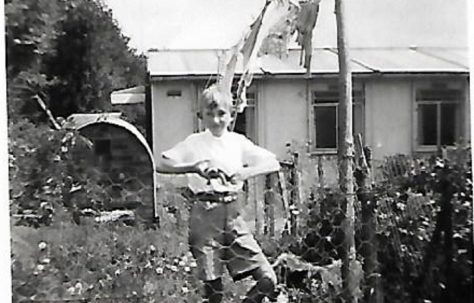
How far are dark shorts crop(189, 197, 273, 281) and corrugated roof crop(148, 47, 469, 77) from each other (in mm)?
211

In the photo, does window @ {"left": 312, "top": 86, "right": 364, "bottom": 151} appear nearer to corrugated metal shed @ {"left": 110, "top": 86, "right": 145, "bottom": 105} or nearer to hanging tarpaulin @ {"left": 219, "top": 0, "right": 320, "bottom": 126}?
hanging tarpaulin @ {"left": 219, "top": 0, "right": 320, "bottom": 126}

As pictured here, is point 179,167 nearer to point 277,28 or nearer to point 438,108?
point 277,28

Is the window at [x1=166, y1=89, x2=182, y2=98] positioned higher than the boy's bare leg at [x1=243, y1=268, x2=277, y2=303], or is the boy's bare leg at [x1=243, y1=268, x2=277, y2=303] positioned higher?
the window at [x1=166, y1=89, x2=182, y2=98]

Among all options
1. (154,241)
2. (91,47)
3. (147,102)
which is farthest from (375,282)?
(91,47)

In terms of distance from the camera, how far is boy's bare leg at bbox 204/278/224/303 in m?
1.19

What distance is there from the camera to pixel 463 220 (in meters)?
1.23

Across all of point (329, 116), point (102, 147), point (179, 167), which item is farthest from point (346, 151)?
point (102, 147)

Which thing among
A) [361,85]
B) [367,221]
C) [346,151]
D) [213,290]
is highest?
[361,85]

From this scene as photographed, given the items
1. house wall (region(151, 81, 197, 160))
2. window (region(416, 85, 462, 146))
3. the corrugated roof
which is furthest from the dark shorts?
window (region(416, 85, 462, 146))

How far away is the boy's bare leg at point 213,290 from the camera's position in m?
1.19

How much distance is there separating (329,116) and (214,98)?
7.3 inches

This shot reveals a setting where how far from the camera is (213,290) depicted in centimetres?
119

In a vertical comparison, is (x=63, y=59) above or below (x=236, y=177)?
above

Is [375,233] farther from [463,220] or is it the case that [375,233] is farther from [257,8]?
[257,8]
